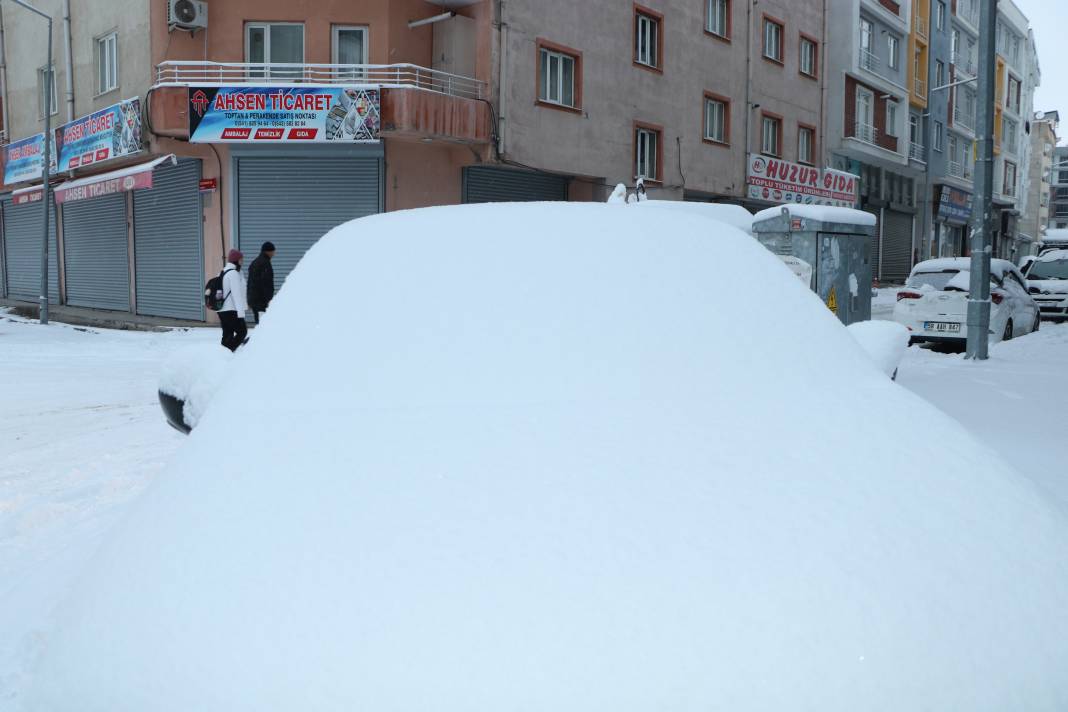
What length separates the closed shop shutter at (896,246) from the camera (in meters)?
32.2

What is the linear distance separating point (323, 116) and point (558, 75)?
16.4ft

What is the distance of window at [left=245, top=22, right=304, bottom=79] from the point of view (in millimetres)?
16656

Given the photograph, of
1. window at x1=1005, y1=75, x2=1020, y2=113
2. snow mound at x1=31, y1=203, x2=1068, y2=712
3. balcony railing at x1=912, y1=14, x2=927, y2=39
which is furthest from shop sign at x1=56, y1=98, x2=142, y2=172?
window at x1=1005, y1=75, x2=1020, y2=113

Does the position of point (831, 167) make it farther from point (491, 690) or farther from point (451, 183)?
point (491, 690)

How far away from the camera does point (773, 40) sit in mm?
24656

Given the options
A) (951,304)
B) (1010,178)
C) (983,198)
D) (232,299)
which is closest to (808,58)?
(951,304)

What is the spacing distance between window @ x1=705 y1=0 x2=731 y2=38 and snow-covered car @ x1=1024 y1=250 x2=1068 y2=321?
9.39 metres

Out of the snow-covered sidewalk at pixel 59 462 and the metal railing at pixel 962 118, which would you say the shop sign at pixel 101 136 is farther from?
the metal railing at pixel 962 118

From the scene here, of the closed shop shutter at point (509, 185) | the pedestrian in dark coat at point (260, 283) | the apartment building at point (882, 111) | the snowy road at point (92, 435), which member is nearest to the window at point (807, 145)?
the apartment building at point (882, 111)

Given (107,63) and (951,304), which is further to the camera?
(107,63)

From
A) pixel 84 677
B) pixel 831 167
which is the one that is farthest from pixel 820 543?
pixel 831 167

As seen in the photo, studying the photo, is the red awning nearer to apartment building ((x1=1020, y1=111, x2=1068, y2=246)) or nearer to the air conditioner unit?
the air conditioner unit

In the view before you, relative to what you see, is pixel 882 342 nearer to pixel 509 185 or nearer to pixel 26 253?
pixel 509 185

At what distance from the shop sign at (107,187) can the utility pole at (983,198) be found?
45.5ft
